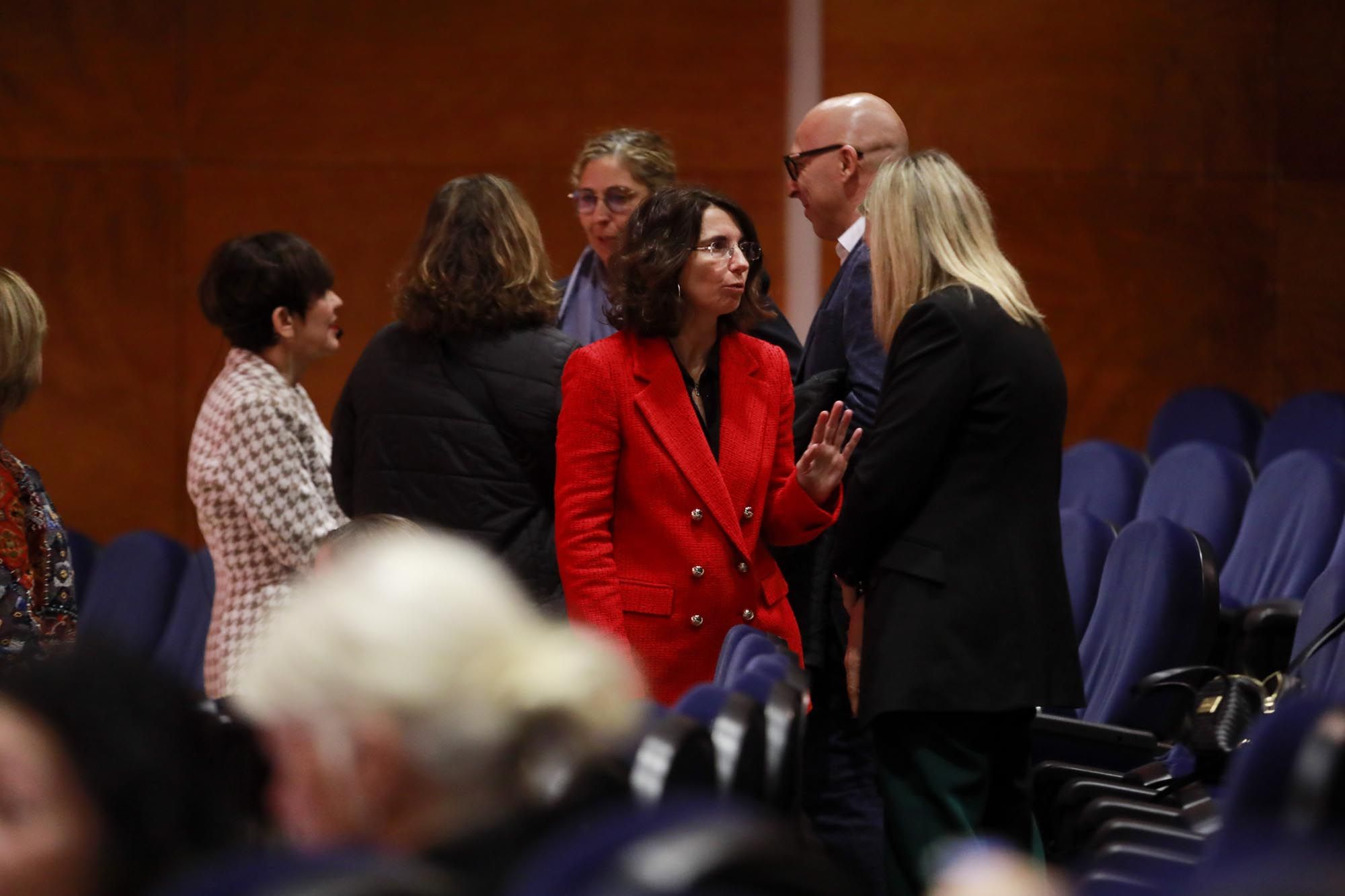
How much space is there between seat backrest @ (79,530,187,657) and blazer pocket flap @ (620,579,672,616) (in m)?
2.69

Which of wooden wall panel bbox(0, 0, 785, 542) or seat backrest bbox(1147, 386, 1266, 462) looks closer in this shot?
wooden wall panel bbox(0, 0, 785, 542)

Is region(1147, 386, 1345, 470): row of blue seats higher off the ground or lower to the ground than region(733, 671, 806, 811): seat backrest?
lower

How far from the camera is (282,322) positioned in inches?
116

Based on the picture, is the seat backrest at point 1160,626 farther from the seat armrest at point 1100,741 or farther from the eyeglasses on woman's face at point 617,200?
the eyeglasses on woman's face at point 617,200

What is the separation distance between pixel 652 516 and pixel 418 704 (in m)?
1.33

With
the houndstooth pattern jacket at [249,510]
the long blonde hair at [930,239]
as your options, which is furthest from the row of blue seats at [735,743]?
the houndstooth pattern jacket at [249,510]

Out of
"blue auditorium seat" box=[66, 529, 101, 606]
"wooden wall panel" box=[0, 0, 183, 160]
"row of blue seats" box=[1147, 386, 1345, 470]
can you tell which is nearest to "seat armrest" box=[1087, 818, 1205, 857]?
"blue auditorium seat" box=[66, 529, 101, 606]

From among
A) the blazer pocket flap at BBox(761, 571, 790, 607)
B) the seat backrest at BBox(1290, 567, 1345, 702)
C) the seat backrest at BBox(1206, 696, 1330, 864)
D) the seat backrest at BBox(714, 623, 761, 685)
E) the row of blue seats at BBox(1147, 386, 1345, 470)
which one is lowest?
the row of blue seats at BBox(1147, 386, 1345, 470)

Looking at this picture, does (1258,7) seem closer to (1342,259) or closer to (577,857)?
(1342,259)

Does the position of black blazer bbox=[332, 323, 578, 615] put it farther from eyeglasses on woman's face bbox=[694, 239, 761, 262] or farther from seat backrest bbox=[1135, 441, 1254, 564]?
seat backrest bbox=[1135, 441, 1254, 564]

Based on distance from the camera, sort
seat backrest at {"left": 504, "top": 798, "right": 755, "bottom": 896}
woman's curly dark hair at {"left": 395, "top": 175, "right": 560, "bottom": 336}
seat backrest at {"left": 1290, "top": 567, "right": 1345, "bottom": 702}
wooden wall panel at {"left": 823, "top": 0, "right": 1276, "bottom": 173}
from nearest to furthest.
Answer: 1. seat backrest at {"left": 504, "top": 798, "right": 755, "bottom": 896}
2. seat backrest at {"left": 1290, "top": 567, "right": 1345, "bottom": 702}
3. woman's curly dark hair at {"left": 395, "top": 175, "right": 560, "bottom": 336}
4. wooden wall panel at {"left": 823, "top": 0, "right": 1276, "bottom": 173}

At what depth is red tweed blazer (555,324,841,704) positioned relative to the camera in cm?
246

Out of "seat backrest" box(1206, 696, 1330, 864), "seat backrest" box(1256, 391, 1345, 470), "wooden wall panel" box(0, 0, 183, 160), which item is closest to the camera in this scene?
"seat backrest" box(1206, 696, 1330, 864)

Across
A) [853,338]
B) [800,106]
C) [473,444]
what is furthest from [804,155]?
[800,106]
